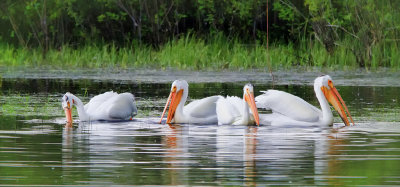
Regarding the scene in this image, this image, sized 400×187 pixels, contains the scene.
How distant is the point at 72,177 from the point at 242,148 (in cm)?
250

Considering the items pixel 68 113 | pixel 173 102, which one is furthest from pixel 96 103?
pixel 173 102

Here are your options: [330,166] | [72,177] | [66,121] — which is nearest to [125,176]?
[72,177]

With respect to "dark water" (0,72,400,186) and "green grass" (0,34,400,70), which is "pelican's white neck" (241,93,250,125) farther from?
"green grass" (0,34,400,70)

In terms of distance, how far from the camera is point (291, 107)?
12.8 metres

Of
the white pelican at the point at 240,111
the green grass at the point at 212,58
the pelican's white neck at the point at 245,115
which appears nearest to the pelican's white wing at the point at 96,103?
the white pelican at the point at 240,111

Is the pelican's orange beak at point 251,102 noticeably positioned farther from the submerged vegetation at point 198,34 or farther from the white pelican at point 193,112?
the submerged vegetation at point 198,34

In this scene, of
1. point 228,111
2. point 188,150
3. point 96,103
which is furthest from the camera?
point 96,103

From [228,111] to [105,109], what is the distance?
1660mm

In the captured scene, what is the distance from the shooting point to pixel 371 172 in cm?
841

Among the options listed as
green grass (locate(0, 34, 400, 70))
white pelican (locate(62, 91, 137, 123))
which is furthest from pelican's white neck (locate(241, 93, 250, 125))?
green grass (locate(0, 34, 400, 70))

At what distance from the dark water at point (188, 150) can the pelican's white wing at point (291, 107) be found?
332mm

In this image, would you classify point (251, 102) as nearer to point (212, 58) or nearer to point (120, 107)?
point (120, 107)

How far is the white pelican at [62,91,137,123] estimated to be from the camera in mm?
13047

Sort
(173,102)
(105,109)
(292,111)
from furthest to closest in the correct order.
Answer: (173,102), (105,109), (292,111)
